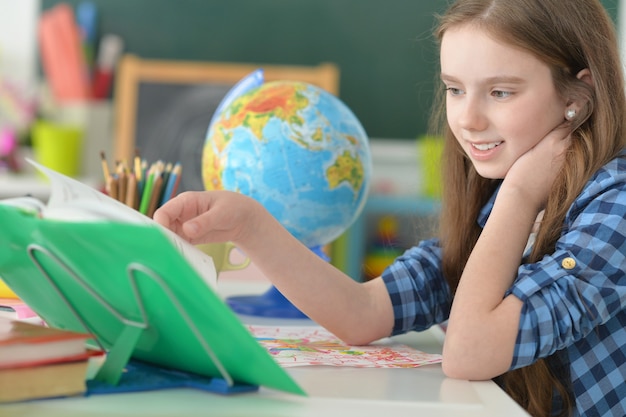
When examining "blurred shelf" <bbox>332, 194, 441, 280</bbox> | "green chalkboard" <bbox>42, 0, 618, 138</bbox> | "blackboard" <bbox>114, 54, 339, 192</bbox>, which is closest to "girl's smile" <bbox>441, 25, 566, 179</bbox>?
"blurred shelf" <bbox>332, 194, 441, 280</bbox>

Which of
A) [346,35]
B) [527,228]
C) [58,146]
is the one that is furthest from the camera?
[346,35]

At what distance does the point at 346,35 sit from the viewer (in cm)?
411

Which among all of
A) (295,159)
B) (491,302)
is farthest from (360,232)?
(491,302)

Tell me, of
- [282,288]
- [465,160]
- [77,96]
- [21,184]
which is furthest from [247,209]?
[77,96]

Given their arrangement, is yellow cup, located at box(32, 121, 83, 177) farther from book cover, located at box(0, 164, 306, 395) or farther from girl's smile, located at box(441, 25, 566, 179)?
book cover, located at box(0, 164, 306, 395)

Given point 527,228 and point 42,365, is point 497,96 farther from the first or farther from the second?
point 42,365

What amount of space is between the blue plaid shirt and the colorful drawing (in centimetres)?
13

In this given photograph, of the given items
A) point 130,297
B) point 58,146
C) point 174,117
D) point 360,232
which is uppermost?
point 130,297

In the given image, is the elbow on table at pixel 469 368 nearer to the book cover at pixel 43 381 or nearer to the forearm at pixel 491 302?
the forearm at pixel 491 302

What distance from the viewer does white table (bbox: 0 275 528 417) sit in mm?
693

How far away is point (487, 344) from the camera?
916 mm

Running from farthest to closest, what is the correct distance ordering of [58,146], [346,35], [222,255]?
[346,35]
[58,146]
[222,255]

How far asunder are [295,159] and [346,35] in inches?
112

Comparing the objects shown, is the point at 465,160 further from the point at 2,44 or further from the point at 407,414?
the point at 2,44
